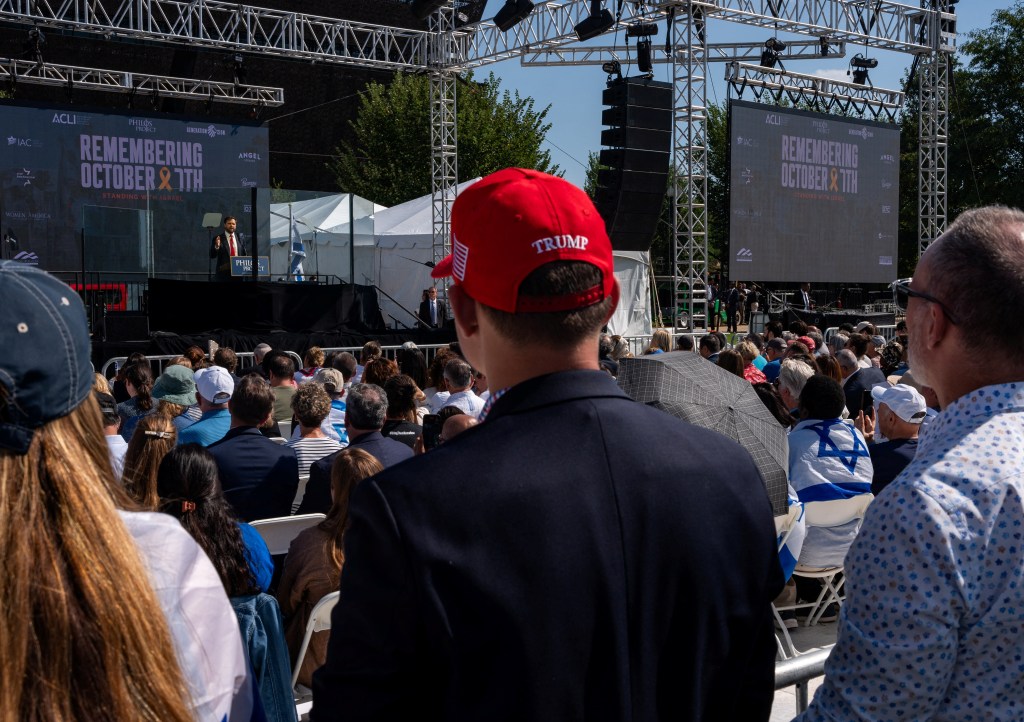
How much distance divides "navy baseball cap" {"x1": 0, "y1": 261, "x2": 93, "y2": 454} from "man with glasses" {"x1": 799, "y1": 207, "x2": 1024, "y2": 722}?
1058 millimetres

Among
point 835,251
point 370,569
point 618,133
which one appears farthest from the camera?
point 835,251

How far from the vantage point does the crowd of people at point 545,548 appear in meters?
1.10

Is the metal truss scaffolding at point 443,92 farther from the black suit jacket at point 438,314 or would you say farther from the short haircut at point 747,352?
the short haircut at point 747,352

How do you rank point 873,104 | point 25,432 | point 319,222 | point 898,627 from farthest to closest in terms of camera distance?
point 873,104, point 319,222, point 898,627, point 25,432

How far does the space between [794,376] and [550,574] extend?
553 cm

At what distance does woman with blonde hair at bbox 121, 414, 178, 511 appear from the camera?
368cm

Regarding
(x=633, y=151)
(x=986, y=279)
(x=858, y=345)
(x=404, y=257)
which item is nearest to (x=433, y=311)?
(x=404, y=257)

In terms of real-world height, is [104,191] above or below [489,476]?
above

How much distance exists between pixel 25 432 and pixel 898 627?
112 centimetres

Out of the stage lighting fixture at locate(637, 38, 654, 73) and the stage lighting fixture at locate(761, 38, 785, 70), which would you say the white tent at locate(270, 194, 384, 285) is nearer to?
the stage lighting fixture at locate(637, 38, 654, 73)

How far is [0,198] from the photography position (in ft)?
58.9

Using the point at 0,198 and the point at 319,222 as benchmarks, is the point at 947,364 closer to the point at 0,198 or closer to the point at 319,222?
the point at 319,222

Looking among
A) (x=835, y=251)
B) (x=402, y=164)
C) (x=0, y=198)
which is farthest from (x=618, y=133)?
(x=402, y=164)

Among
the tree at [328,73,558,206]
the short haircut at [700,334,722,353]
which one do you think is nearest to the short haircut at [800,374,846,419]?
the short haircut at [700,334,722,353]
